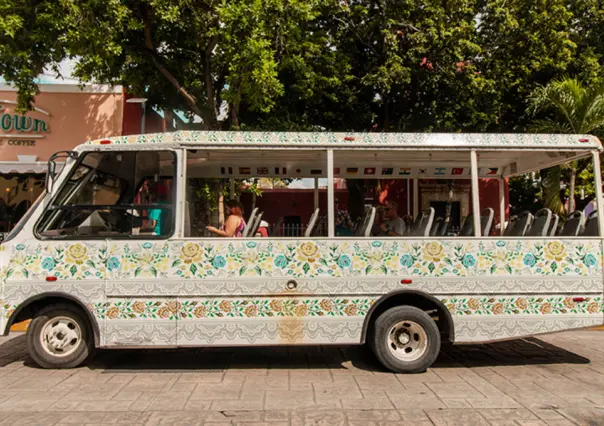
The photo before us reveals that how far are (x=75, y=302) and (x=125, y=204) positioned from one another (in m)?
1.21

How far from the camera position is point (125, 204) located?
529 cm

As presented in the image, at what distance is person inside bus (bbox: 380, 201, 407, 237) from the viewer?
241 inches

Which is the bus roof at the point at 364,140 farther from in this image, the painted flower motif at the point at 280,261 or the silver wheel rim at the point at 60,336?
the silver wheel rim at the point at 60,336

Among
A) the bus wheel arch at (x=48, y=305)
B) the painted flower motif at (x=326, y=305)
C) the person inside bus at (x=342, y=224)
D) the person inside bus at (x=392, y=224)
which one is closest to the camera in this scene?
the bus wheel arch at (x=48, y=305)

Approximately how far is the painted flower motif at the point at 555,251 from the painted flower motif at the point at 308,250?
267 centimetres

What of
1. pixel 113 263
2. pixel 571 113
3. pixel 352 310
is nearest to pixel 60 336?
pixel 113 263

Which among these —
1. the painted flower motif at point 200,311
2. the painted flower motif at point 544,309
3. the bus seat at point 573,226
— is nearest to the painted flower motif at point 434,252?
the painted flower motif at point 544,309

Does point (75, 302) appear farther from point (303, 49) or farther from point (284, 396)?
point (303, 49)

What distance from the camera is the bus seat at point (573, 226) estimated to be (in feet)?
18.4

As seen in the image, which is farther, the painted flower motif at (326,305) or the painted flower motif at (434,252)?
the painted flower motif at (434,252)

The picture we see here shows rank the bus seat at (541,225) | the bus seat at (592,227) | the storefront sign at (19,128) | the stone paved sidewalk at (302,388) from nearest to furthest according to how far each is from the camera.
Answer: the stone paved sidewalk at (302,388) < the bus seat at (592,227) < the bus seat at (541,225) < the storefront sign at (19,128)

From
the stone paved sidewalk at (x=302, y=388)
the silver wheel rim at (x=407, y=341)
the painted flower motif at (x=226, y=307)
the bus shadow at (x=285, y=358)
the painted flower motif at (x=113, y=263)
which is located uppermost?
the painted flower motif at (x=113, y=263)

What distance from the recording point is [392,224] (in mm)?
6281

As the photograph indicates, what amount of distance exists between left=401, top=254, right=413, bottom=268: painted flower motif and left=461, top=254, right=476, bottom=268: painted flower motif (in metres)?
0.60
